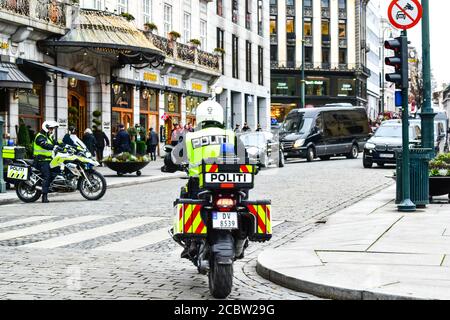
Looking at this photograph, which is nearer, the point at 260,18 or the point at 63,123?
the point at 63,123

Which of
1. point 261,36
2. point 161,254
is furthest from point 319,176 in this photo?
point 261,36

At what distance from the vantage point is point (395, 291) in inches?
251

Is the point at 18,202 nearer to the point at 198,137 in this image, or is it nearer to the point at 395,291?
the point at 198,137

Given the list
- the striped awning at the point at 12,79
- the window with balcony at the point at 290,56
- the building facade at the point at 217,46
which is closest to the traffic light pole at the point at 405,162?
the striped awning at the point at 12,79

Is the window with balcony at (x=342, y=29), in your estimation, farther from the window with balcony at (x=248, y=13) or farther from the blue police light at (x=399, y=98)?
the blue police light at (x=399, y=98)

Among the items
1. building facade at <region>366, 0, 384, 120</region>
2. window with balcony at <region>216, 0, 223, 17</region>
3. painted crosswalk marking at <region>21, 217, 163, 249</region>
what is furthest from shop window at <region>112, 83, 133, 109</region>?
building facade at <region>366, 0, 384, 120</region>

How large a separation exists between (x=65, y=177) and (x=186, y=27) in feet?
87.5

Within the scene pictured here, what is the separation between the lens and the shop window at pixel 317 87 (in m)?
84.5

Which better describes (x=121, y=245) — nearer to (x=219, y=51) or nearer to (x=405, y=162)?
(x=405, y=162)

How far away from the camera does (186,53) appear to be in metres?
40.8

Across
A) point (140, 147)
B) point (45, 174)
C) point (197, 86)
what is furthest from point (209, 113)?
point (197, 86)

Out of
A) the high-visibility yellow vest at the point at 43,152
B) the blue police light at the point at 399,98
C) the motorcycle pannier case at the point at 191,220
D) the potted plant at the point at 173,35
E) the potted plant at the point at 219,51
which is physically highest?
the potted plant at the point at 219,51

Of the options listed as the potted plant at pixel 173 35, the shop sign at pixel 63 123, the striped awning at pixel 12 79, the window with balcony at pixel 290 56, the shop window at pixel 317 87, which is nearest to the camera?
the striped awning at pixel 12 79

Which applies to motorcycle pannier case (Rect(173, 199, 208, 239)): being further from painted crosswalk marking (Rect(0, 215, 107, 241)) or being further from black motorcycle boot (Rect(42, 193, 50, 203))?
black motorcycle boot (Rect(42, 193, 50, 203))
